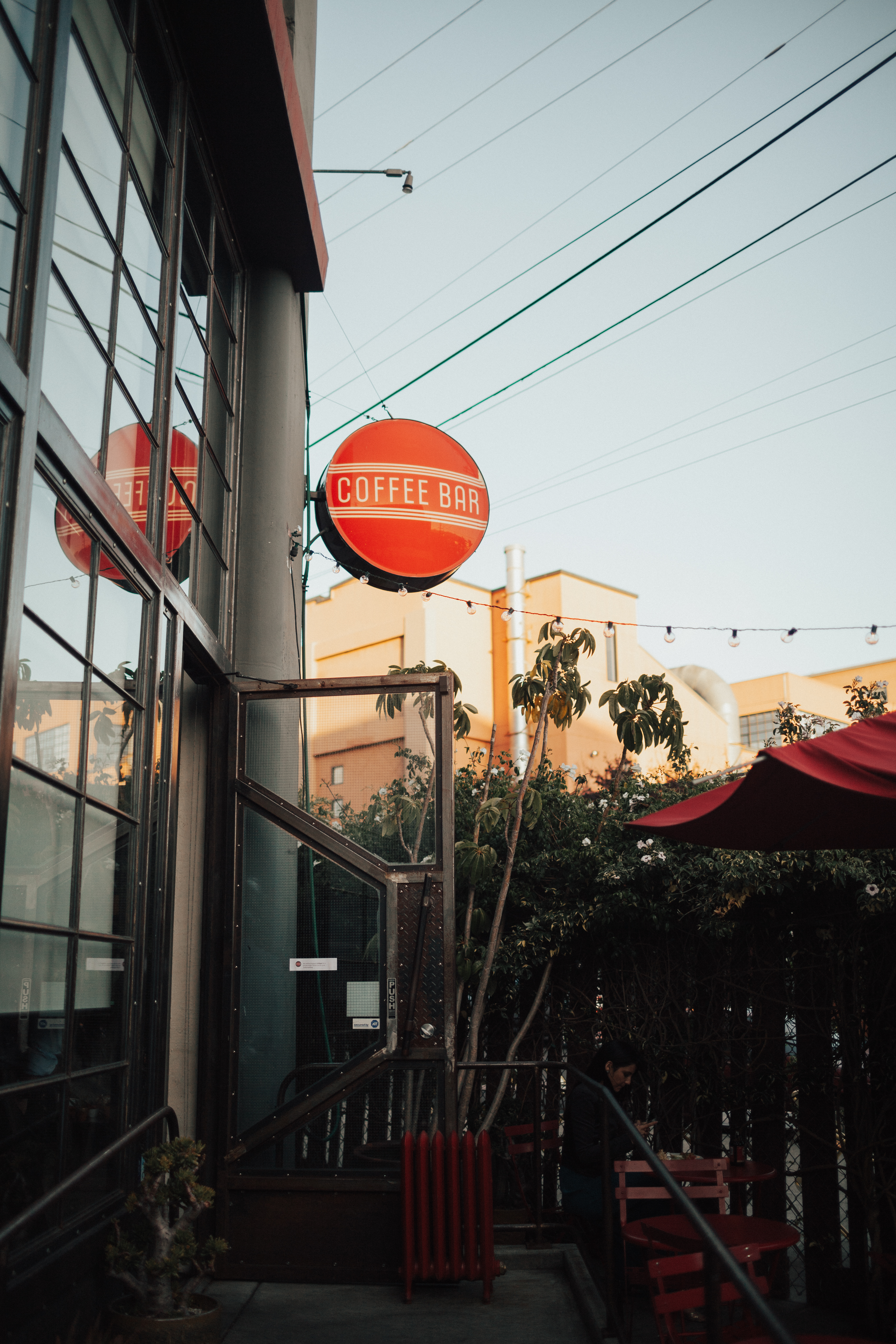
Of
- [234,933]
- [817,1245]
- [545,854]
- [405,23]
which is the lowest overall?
[817,1245]

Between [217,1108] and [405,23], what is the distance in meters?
8.36

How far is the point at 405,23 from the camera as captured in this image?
8.95 meters

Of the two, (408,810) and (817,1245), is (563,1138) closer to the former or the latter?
(817,1245)

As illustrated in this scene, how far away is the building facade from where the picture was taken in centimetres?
322

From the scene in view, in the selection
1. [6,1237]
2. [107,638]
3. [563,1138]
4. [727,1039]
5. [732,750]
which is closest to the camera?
[6,1237]

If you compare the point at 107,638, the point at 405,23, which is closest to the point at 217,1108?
the point at 107,638

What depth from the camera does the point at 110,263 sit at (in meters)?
4.27

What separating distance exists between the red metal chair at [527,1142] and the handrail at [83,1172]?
2826mm

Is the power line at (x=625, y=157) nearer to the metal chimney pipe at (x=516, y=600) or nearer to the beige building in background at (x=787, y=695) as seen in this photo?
A: the metal chimney pipe at (x=516, y=600)

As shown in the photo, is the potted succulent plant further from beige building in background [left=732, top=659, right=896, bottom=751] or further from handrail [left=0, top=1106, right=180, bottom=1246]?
beige building in background [left=732, top=659, right=896, bottom=751]

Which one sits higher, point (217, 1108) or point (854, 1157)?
point (217, 1108)

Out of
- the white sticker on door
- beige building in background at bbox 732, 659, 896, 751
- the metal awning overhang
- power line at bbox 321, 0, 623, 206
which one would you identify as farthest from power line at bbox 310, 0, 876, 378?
beige building in background at bbox 732, 659, 896, 751

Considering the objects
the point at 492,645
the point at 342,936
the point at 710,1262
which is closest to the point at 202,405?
the point at 342,936

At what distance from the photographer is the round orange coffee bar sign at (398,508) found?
651 cm
